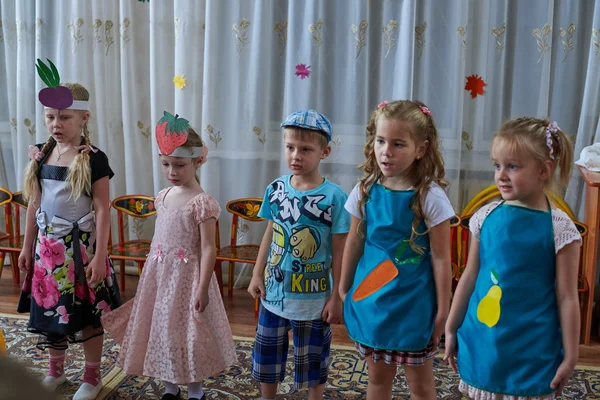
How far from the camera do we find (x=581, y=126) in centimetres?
335

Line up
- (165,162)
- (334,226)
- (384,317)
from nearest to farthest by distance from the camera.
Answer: (384,317), (334,226), (165,162)

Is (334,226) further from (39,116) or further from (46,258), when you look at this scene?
(39,116)

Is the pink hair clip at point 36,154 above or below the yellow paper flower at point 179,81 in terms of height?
below

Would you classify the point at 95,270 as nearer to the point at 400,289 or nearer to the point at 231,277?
the point at 400,289

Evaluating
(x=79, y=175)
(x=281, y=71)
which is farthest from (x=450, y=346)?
(x=281, y=71)

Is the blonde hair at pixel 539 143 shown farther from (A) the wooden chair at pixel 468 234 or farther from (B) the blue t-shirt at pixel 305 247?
(A) the wooden chair at pixel 468 234

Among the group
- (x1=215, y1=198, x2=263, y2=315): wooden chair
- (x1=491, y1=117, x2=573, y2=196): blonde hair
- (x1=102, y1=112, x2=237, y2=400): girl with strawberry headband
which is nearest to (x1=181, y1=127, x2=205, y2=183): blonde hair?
(x1=102, y1=112, x2=237, y2=400): girl with strawberry headband

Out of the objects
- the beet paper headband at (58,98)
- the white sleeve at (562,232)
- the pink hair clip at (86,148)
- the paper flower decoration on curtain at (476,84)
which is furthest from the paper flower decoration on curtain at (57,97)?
the paper flower decoration on curtain at (476,84)

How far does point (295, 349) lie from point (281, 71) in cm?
205

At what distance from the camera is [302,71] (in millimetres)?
3586

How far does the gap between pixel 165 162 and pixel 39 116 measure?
2082 mm

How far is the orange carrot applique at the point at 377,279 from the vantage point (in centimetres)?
182

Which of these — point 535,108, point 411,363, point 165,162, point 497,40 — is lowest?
point 411,363

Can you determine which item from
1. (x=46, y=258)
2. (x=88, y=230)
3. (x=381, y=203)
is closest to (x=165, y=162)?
(x=88, y=230)
